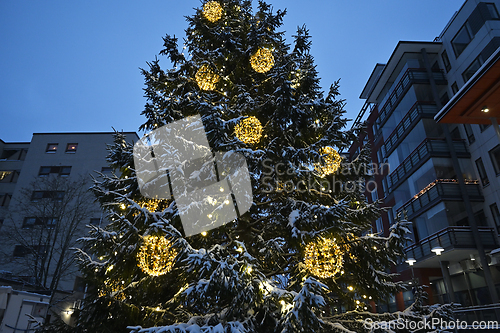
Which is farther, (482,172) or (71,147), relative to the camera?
(71,147)

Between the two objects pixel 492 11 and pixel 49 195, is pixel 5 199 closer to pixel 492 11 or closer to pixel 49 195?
pixel 49 195

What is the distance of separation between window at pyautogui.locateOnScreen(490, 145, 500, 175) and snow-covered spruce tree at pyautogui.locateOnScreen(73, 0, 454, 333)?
1503 centimetres

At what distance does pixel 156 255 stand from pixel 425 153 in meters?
21.3

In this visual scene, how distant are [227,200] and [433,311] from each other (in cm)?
440

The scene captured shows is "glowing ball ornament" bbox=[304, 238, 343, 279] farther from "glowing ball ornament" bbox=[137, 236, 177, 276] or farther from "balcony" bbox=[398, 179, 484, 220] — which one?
"balcony" bbox=[398, 179, 484, 220]

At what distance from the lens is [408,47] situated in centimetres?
2367

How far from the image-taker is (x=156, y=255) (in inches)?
205

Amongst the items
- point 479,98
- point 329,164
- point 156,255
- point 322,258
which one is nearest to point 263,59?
point 329,164

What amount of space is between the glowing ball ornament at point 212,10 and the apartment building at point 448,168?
9.47 metres

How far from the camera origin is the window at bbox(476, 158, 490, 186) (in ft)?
61.3

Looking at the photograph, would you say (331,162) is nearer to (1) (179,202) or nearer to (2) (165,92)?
(1) (179,202)

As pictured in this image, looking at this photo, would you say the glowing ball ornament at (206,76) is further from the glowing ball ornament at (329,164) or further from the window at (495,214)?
the window at (495,214)

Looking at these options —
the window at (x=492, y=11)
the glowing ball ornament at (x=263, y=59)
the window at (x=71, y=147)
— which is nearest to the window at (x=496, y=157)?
the window at (x=492, y=11)

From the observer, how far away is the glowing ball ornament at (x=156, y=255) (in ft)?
16.9
